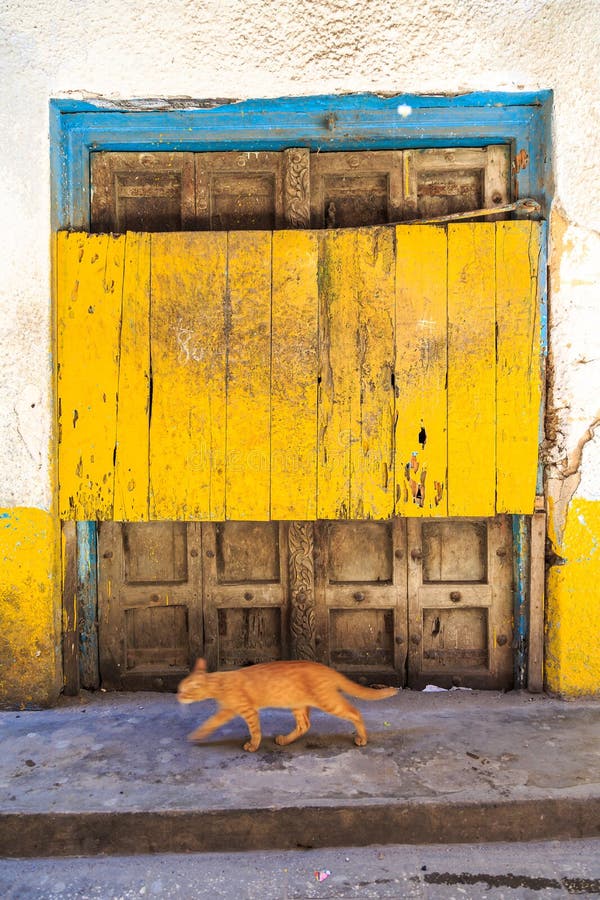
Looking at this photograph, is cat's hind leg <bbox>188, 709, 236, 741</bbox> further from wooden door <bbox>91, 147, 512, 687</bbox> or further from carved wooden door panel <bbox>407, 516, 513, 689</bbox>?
carved wooden door panel <bbox>407, 516, 513, 689</bbox>

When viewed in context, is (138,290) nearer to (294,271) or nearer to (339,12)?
(294,271)

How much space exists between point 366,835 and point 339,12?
360cm

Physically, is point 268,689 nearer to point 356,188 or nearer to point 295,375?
point 295,375

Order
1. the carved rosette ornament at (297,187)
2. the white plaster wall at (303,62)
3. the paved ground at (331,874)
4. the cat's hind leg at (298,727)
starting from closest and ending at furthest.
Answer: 1. the paved ground at (331,874)
2. the cat's hind leg at (298,727)
3. the white plaster wall at (303,62)
4. the carved rosette ornament at (297,187)

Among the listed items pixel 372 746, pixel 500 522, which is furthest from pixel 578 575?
pixel 372 746

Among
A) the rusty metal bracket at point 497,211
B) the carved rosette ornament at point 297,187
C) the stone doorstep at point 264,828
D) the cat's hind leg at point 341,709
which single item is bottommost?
the stone doorstep at point 264,828

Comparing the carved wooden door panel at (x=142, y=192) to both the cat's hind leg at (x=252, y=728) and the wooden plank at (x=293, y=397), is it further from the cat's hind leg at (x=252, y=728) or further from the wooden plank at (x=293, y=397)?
the cat's hind leg at (x=252, y=728)

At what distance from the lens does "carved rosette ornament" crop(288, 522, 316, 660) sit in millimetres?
3461

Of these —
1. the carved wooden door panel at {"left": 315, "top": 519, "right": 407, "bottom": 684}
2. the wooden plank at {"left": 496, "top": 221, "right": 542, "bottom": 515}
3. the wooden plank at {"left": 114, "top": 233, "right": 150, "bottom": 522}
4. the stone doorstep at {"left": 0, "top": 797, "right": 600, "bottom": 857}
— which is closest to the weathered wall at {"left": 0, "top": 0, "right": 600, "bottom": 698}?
the wooden plank at {"left": 496, "top": 221, "right": 542, "bottom": 515}

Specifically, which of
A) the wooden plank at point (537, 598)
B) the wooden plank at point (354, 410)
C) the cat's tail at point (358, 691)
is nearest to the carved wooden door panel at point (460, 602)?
the wooden plank at point (537, 598)

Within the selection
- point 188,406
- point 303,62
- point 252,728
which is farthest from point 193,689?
point 303,62

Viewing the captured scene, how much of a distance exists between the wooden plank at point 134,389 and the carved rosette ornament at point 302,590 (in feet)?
2.63

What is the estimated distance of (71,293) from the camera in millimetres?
3336

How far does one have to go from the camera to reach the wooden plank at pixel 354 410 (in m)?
3.31
